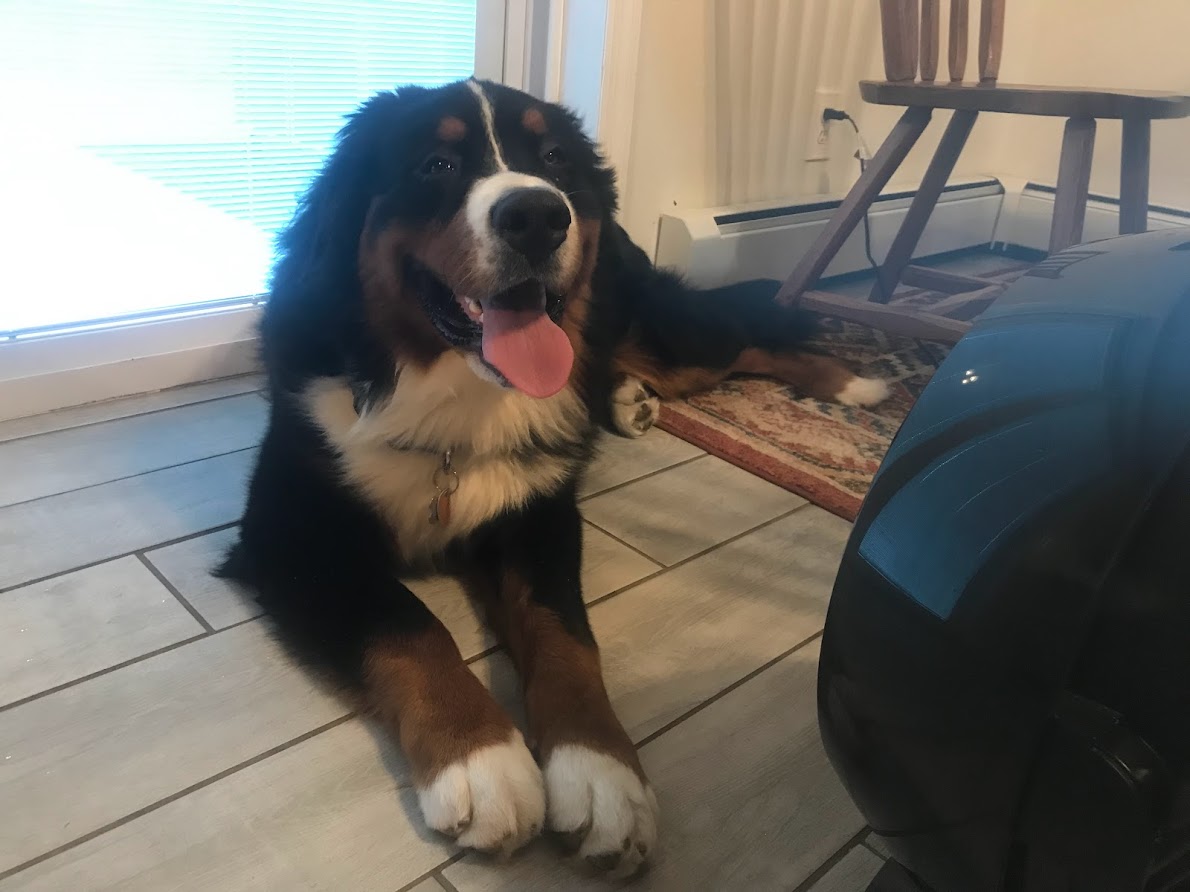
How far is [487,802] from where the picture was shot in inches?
39.3

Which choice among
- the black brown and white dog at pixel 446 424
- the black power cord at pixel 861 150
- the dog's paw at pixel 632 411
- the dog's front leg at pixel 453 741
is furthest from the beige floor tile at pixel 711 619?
the black power cord at pixel 861 150

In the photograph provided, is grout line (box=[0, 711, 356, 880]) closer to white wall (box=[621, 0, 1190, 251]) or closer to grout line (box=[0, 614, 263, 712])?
grout line (box=[0, 614, 263, 712])

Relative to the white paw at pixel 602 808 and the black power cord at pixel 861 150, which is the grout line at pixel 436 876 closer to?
the white paw at pixel 602 808

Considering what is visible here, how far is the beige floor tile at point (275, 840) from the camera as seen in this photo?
3.16ft

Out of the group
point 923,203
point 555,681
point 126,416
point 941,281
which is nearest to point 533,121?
point 555,681

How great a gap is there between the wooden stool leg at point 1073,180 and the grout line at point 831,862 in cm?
169

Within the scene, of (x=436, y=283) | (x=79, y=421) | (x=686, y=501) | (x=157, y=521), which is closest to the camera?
(x=436, y=283)

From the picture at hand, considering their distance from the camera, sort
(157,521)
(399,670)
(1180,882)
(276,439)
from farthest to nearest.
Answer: (157,521)
(276,439)
(399,670)
(1180,882)

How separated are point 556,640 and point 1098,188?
3.53m

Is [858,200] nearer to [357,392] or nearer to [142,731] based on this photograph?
[357,392]

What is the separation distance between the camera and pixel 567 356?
1400mm

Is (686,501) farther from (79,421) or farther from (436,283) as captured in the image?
(79,421)

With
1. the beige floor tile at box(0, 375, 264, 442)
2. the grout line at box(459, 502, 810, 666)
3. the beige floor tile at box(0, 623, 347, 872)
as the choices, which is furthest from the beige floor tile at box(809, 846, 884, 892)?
the beige floor tile at box(0, 375, 264, 442)

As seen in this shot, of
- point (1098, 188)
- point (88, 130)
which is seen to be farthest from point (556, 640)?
point (1098, 188)
